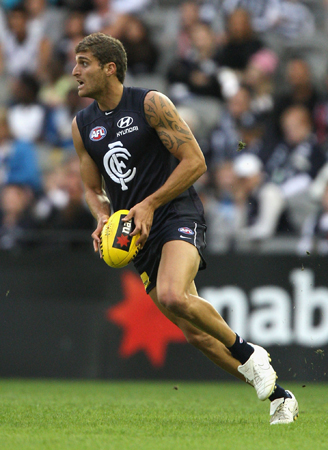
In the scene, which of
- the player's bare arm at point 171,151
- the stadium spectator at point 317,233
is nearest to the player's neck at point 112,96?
the player's bare arm at point 171,151

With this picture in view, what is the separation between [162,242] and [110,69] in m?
1.33

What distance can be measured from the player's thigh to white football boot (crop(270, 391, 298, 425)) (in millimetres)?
984

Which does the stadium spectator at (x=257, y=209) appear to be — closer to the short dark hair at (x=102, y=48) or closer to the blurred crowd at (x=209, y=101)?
the blurred crowd at (x=209, y=101)

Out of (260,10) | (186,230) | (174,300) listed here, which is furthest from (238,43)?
(174,300)

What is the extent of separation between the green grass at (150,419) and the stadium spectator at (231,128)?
3.57 m

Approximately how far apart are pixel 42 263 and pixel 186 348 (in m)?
2.02

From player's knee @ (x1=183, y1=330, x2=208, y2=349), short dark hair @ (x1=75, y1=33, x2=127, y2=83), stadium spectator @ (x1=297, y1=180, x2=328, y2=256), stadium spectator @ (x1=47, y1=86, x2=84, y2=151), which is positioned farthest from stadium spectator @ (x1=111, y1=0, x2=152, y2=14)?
player's knee @ (x1=183, y1=330, x2=208, y2=349)

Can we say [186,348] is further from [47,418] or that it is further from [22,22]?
[22,22]

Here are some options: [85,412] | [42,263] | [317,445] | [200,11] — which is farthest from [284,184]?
[317,445]

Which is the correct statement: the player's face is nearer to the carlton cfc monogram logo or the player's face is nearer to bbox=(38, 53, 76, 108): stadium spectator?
the carlton cfc monogram logo

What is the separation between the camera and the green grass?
14.1 ft

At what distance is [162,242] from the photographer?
5512mm

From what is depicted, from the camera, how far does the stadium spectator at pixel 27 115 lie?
12.0 metres

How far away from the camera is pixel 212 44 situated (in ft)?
39.1
